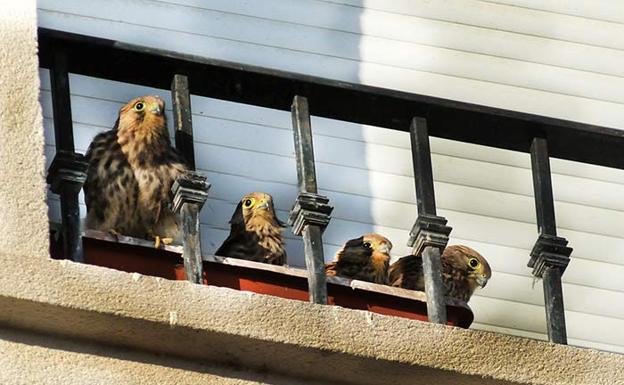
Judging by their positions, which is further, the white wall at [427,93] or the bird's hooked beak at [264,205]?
the white wall at [427,93]

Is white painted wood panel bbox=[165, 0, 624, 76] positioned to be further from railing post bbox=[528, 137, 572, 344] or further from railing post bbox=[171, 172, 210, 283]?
railing post bbox=[171, 172, 210, 283]

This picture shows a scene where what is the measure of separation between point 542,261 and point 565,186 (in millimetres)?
2068

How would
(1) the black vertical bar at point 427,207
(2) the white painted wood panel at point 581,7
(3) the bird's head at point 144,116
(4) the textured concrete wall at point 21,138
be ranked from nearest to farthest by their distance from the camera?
(4) the textured concrete wall at point 21,138 → (1) the black vertical bar at point 427,207 → (3) the bird's head at point 144,116 → (2) the white painted wood panel at point 581,7

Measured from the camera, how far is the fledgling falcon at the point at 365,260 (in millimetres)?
8125

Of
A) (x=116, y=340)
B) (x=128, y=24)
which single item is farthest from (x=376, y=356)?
(x=128, y=24)

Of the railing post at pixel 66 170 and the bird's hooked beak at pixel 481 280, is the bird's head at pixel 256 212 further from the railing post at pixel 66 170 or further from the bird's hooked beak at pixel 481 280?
the railing post at pixel 66 170

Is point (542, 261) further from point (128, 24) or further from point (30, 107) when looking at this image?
point (128, 24)

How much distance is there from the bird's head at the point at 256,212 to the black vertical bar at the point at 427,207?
111cm

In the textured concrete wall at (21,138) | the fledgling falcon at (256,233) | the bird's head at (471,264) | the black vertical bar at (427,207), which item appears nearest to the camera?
the textured concrete wall at (21,138)

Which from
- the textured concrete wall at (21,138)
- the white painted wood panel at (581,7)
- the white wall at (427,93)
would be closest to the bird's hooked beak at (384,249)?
the white wall at (427,93)

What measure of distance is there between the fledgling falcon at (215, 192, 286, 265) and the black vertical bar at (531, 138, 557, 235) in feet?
3.70

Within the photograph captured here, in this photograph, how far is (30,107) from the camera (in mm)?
6535

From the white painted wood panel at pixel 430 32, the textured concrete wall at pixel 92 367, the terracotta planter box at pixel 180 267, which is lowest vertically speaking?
the textured concrete wall at pixel 92 367

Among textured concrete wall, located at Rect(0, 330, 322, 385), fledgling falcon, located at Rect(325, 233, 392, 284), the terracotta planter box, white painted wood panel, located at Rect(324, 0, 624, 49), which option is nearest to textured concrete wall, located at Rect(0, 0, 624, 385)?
textured concrete wall, located at Rect(0, 330, 322, 385)
